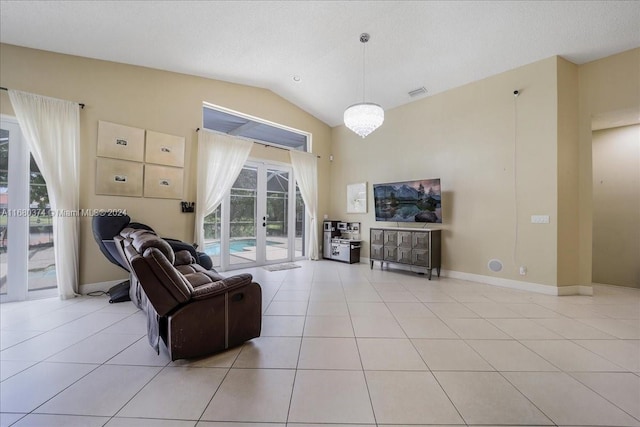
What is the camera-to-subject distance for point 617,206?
4621mm

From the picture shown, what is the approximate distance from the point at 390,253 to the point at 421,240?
0.73m

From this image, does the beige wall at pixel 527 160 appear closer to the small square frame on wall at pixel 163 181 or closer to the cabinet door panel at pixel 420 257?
the cabinet door panel at pixel 420 257

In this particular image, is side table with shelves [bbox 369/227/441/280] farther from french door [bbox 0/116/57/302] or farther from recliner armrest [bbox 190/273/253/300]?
french door [bbox 0/116/57/302]

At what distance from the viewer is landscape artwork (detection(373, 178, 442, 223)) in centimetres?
479

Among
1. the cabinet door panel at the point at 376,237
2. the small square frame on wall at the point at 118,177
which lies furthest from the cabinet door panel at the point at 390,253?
the small square frame on wall at the point at 118,177

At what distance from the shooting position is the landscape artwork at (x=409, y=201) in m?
4.79

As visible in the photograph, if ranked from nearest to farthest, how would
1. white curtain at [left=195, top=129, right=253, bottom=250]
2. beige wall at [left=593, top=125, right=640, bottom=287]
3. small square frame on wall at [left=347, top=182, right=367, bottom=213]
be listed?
1. beige wall at [left=593, top=125, right=640, bottom=287]
2. white curtain at [left=195, top=129, right=253, bottom=250]
3. small square frame on wall at [left=347, top=182, right=367, bottom=213]

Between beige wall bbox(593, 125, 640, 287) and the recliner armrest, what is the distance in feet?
21.3

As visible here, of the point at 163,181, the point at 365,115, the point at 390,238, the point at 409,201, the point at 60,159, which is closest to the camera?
the point at 60,159

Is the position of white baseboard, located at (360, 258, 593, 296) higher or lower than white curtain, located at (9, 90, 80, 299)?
lower

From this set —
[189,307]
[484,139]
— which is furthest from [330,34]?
[189,307]

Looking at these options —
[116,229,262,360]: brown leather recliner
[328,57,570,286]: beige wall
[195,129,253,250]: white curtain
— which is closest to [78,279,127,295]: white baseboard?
[195,129,253,250]: white curtain

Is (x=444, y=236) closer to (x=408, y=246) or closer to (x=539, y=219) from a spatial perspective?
(x=408, y=246)

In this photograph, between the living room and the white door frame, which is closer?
the living room
